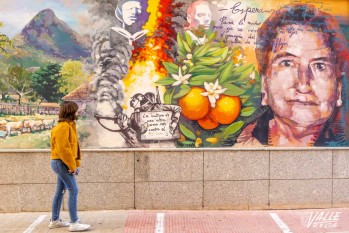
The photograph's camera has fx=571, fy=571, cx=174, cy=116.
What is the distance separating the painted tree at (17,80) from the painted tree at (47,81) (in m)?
0.12

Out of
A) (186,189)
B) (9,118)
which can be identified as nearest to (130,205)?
(186,189)

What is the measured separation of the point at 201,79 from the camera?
8.43 metres

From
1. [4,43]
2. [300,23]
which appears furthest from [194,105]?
[4,43]

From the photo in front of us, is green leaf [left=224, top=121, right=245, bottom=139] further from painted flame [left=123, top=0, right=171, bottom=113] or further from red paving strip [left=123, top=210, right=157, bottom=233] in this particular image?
red paving strip [left=123, top=210, right=157, bottom=233]

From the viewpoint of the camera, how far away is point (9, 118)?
8180 millimetres

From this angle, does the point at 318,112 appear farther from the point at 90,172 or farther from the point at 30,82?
the point at 30,82

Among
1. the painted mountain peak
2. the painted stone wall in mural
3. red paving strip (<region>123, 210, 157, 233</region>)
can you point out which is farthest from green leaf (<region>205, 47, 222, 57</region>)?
red paving strip (<region>123, 210, 157, 233</region>)

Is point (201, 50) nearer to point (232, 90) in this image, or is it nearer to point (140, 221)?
point (232, 90)

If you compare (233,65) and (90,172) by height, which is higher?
(233,65)

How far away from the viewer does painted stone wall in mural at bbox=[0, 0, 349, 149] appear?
8.25 meters

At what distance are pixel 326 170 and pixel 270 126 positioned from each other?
1.10 meters

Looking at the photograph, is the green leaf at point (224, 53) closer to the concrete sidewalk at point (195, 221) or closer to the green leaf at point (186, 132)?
the green leaf at point (186, 132)

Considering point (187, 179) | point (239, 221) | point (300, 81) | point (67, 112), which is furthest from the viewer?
point (300, 81)

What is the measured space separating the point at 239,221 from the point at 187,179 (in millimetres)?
1013
